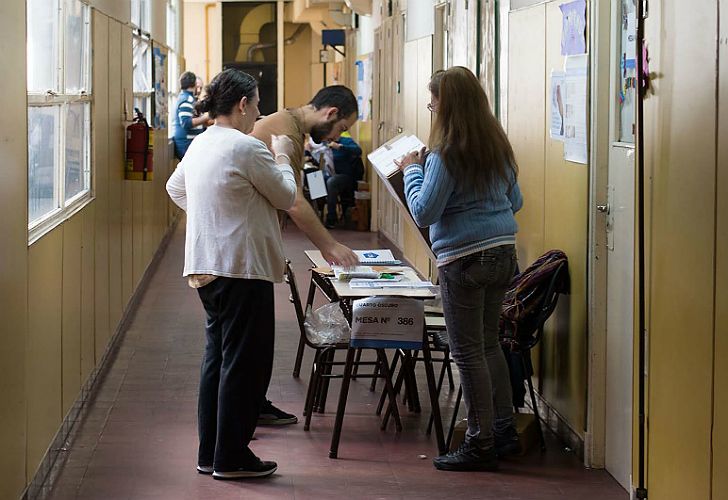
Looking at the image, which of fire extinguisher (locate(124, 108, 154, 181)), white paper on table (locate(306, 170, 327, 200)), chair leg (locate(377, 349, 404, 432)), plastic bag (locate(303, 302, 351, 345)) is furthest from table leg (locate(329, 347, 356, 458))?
white paper on table (locate(306, 170, 327, 200))

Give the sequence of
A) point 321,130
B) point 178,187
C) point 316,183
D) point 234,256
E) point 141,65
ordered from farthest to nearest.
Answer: point 316,183
point 141,65
point 321,130
point 178,187
point 234,256

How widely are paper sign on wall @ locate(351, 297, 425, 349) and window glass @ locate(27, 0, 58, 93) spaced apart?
63.0 inches

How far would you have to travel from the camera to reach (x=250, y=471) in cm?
472

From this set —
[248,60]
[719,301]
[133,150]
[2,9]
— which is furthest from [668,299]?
[248,60]

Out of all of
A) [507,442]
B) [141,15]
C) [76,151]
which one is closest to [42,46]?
[76,151]

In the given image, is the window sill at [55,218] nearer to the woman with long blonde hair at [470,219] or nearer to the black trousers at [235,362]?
the black trousers at [235,362]

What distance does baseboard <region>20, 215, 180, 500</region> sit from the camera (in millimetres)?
4477

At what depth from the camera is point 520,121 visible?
591 centimetres

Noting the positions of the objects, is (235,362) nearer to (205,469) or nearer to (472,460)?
(205,469)

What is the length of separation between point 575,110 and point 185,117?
29.7ft

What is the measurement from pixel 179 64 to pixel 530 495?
41.8ft

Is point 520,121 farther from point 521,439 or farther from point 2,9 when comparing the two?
point 2,9

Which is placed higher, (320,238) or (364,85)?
(364,85)

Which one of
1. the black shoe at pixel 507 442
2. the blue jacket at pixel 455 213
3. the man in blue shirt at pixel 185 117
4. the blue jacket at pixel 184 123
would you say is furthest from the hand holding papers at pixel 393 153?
the blue jacket at pixel 184 123
